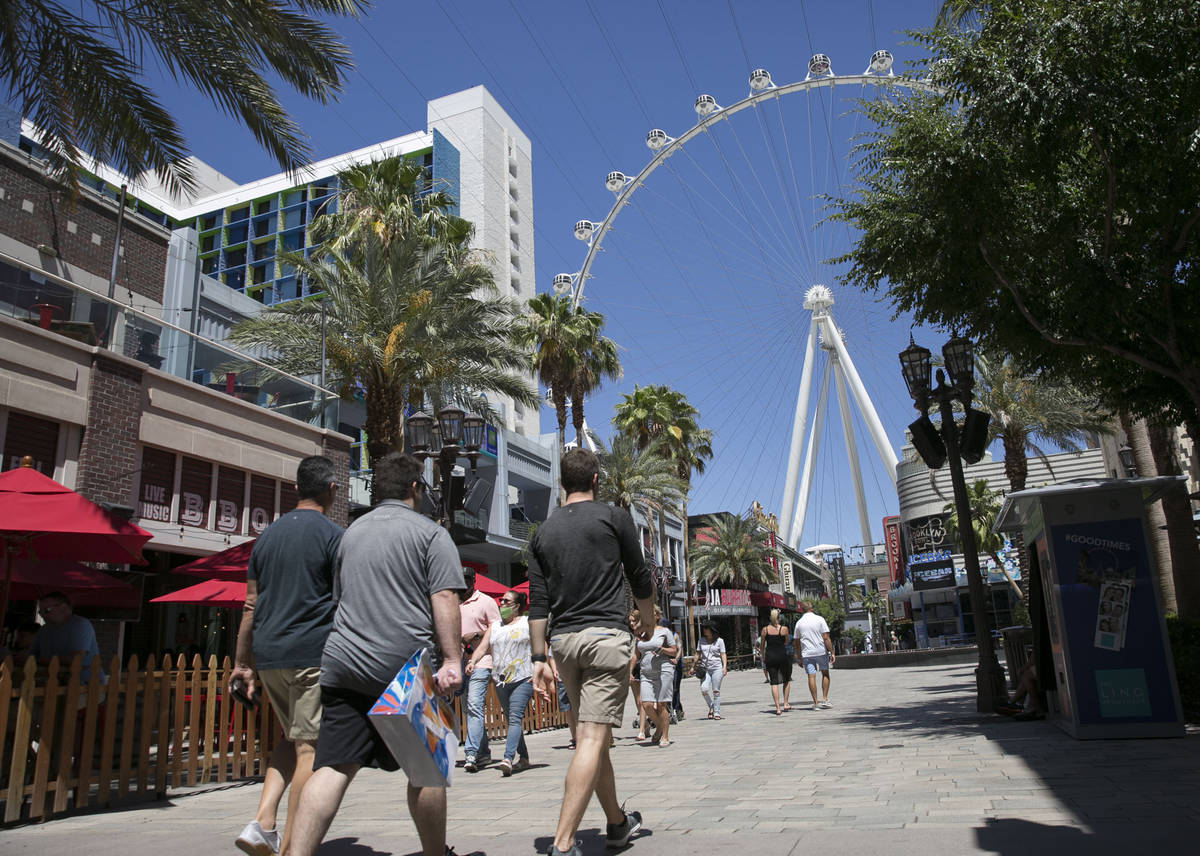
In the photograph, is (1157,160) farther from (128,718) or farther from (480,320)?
(480,320)

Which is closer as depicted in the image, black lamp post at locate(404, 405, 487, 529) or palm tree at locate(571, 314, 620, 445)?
black lamp post at locate(404, 405, 487, 529)

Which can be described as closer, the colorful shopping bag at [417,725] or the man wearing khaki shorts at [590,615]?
the colorful shopping bag at [417,725]

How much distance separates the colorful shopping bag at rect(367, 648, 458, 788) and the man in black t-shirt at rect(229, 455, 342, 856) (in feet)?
3.17

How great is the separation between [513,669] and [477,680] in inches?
18.6

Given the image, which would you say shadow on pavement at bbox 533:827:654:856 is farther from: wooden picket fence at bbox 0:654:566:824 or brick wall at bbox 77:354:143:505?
brick wall at bbox 77:354:143:505

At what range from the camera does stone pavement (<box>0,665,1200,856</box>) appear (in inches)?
175

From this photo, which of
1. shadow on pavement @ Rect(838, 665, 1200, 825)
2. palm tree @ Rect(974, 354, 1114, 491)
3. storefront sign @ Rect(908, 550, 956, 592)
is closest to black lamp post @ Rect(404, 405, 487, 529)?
shadow on pavement @ Rect(838, 665, 1200, 825)

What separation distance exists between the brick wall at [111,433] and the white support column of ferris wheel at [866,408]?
137 feet

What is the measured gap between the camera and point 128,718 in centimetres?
713

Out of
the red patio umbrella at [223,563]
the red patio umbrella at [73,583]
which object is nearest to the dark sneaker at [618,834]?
the red patio umbrella at [73,583]

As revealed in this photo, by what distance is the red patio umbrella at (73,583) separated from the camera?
9180mm

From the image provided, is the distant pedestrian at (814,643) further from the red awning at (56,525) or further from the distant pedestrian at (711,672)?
the red awning at (56,525)

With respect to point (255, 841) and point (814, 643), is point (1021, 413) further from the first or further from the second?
point (255, 841)

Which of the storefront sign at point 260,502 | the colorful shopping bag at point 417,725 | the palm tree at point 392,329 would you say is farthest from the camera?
the palm tree at point 392,329
